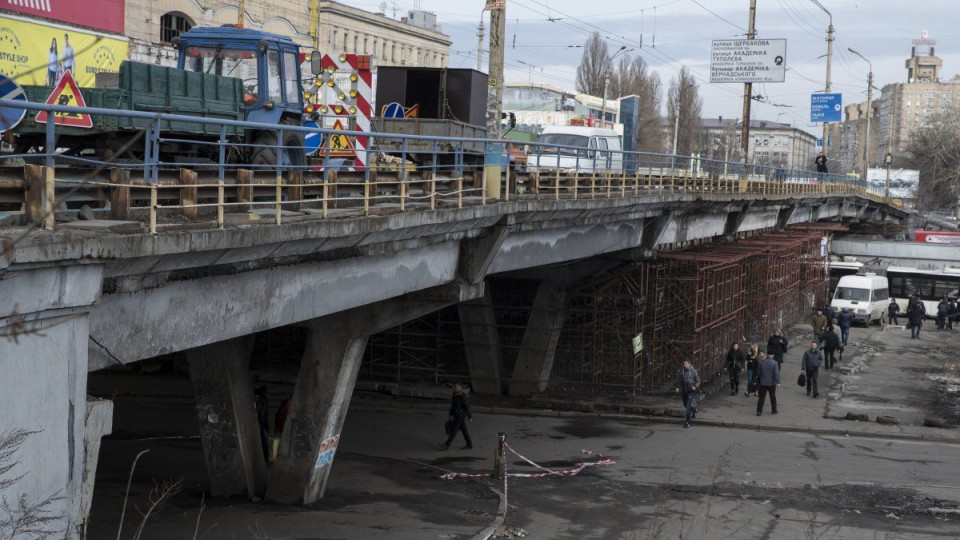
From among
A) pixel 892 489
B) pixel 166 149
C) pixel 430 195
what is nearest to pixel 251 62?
pixel 166 149

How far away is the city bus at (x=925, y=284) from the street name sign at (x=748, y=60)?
15.4 meters

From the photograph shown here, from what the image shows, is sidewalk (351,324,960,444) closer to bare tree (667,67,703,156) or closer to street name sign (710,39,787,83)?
street name sign (710,39,787,83)

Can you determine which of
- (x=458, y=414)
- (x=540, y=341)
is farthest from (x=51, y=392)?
(x=540, y=341)

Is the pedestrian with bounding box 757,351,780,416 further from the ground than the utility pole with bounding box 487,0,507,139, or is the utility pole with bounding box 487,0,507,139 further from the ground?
the utility pole with bounding box 487,0,507,139

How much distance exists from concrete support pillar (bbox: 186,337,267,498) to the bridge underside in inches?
1.0

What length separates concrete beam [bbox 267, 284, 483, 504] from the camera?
15898 millimetres

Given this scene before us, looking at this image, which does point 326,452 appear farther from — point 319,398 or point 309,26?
point 309,26

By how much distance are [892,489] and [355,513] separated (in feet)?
30.3

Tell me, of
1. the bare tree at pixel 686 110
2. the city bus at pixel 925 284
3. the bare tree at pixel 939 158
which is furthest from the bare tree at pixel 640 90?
the city bus at pixel 925 284

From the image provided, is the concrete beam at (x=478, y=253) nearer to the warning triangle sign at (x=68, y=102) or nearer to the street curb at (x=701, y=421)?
the warning triangle sign at (x=68, y=102)

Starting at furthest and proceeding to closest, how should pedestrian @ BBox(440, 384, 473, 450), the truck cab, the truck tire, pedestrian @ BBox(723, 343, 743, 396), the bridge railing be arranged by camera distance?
1. pedestrian @ BBox(723, 343, 743, 396)
2. pedestrian @ BBox(440, 384, 473, 450)
3. the truck cab
4. the truck tire
5. the bridge railing

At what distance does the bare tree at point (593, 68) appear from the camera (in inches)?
3875

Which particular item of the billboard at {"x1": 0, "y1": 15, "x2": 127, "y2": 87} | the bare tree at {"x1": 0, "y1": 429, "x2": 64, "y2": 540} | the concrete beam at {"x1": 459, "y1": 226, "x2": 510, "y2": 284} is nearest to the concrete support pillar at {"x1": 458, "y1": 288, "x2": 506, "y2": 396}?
the concrete beam at {"x1": 459, "y1": 226, "x2": 510, "y2": 284}

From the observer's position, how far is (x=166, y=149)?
50.5 feet
